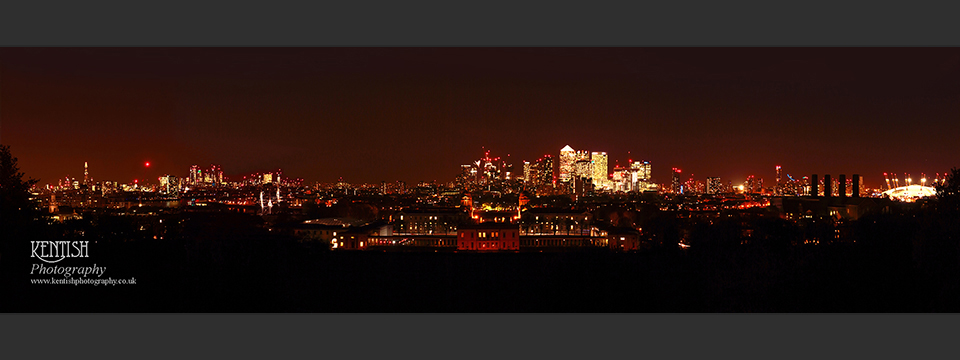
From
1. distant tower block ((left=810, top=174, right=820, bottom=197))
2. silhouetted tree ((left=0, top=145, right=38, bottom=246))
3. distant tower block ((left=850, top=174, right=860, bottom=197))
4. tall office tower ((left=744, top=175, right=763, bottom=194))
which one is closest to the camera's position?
silhouetted tree ((left=0, top=145, right=38, bottom=246))

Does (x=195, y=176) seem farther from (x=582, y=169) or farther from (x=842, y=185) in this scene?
(x=582, y=169)

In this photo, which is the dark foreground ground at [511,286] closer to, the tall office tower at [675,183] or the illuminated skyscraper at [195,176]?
the illuminated skyscraper at [195,176]

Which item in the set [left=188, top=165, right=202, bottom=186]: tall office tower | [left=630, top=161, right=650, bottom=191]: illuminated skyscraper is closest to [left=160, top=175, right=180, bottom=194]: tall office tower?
[left=188, top=165, right=202, bottom=186]: tall office tower

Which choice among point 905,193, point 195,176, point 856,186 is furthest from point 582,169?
point 195,176

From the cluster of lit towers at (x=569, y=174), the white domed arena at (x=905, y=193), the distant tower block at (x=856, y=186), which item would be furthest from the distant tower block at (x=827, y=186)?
the cluster of lit towers at (x=569, y=174)

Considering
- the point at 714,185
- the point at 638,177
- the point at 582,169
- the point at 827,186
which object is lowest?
the point at 714,185

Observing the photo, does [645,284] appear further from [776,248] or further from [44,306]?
[44,306]

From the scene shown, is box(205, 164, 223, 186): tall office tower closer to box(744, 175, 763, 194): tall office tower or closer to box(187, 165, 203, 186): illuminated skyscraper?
box(187, 165, 203, 186): illuminated skyscraper
